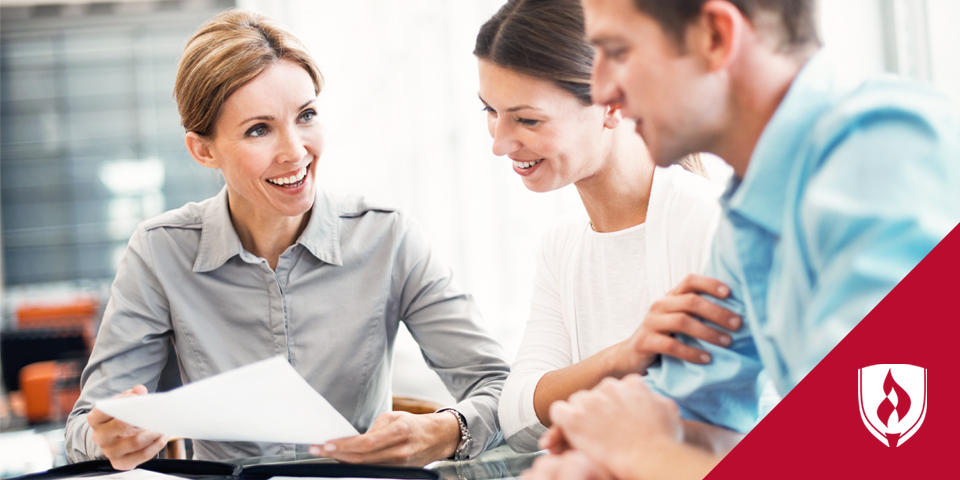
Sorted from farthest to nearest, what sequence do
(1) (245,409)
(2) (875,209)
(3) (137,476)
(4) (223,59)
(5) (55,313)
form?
(5) (55,313)
(4) (223,59)
(3) (137,476)
(1) (245,409)
(2) (875,209)

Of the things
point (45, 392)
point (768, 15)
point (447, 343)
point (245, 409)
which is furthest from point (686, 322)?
point (45, 392)

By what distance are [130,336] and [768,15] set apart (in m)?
1.03

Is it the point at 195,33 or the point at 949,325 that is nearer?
the point at 949,325

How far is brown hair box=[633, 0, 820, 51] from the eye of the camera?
40 cm

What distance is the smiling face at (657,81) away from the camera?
1.37 feet

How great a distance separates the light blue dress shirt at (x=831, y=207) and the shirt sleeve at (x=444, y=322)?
642mm

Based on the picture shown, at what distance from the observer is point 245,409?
0.65 metres

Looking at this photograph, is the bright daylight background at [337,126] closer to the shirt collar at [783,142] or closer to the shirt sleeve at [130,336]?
the shirt collar at [783,142]

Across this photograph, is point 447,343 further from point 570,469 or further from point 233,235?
point 570,469

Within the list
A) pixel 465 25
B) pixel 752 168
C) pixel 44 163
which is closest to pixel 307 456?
pixel 752 168

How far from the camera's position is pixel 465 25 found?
8.93 ft

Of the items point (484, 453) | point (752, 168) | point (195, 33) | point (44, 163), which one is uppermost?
point (44, 163)

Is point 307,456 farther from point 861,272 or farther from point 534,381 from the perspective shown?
point 861,272

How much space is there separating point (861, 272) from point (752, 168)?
0.35ft
